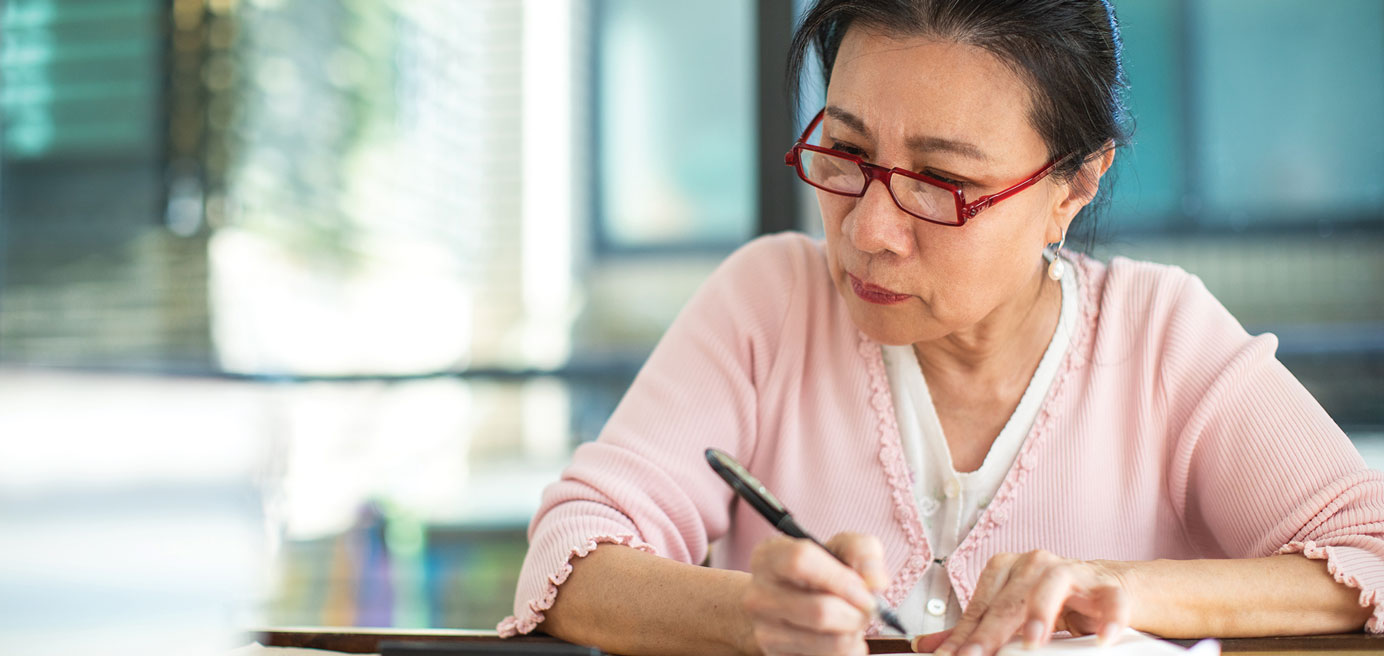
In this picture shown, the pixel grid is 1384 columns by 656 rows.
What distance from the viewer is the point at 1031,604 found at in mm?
810

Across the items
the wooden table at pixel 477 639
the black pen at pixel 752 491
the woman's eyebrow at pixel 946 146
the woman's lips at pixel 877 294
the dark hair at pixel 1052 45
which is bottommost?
the wooden table at pixel 477 639

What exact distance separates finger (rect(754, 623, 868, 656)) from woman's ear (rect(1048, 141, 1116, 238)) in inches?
24.3

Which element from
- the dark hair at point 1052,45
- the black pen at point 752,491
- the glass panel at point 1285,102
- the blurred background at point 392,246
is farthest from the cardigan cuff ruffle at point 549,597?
the glass panel at point 1285,102

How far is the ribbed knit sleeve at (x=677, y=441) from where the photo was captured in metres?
1.03

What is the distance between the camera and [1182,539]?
4.12 ft

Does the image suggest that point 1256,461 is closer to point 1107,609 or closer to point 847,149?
point 1107,609

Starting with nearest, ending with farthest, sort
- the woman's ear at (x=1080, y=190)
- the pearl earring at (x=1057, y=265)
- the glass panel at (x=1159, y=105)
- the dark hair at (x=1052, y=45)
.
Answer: the dark hair at (x=1052, y=45) → the woman's ear at (x=1080, y=190) → the pearl earring at (x=1057, y=265) → the glass panel at (x=1159, y=105)

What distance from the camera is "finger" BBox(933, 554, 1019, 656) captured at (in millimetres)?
831

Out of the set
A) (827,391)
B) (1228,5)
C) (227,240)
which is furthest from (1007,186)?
(227,240)

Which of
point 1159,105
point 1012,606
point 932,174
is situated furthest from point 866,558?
point 1159,105

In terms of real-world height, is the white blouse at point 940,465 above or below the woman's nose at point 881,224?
below

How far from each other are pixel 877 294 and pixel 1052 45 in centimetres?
31

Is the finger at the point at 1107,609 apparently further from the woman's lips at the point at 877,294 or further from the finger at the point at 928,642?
the woman's lips at the point at 877,294

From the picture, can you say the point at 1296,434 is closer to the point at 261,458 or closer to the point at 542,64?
the point at 261,458
